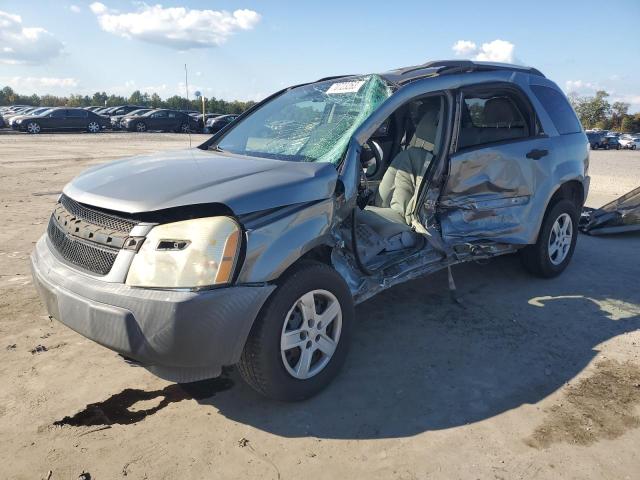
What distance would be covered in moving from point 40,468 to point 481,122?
3.96 m

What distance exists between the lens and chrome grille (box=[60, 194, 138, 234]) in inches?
98.6

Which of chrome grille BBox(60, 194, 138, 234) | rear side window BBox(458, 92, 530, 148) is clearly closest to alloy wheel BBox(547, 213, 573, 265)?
rear side window BBox(458, 92, 530, 148)

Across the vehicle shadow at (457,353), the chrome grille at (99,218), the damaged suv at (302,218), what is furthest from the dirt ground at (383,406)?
the chrome grille at (99,218)

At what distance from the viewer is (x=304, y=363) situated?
284 centimetres

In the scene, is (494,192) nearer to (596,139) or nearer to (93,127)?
(93,127)

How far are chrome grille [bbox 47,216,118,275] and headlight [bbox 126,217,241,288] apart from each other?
19cm

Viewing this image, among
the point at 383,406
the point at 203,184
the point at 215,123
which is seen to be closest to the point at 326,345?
the point at 383,406

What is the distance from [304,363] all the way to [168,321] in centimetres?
88

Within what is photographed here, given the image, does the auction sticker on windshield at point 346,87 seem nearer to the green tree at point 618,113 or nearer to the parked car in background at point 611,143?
the parked car in background at point 611,143

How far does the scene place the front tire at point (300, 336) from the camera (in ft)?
8.48

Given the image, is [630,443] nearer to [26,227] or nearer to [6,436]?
[6,436]

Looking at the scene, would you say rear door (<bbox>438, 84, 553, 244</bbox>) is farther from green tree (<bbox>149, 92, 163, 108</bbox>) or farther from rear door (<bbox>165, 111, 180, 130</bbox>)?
green tree (<bbox>149, 92, 163, 108</bbox>)

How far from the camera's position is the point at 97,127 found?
2989 cm

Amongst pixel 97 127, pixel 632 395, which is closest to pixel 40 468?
pixel 632 395
